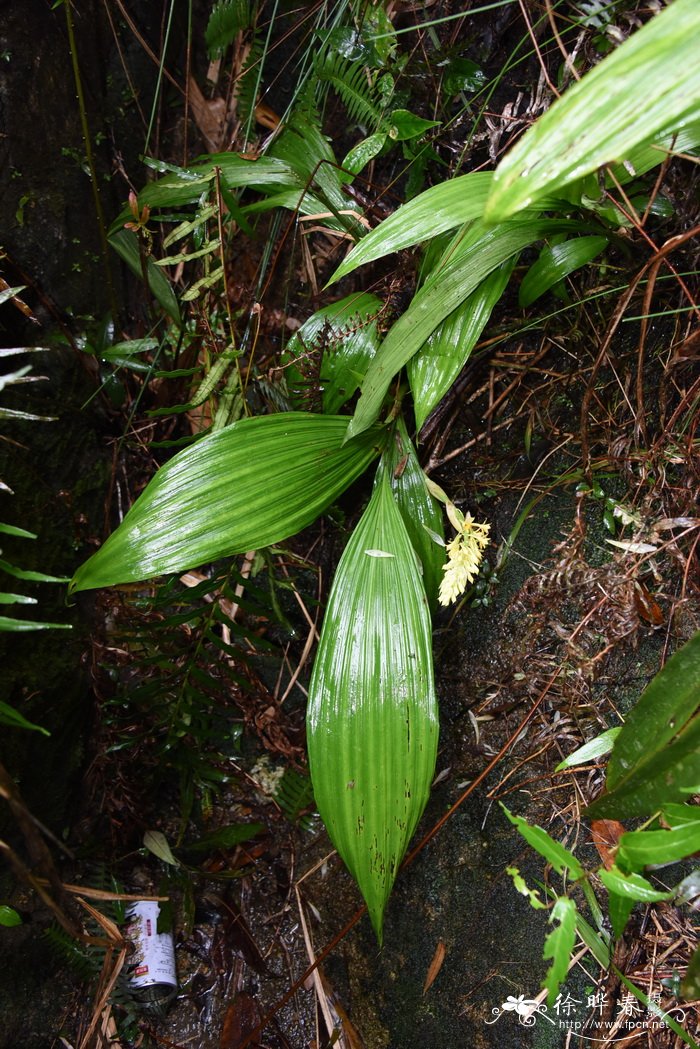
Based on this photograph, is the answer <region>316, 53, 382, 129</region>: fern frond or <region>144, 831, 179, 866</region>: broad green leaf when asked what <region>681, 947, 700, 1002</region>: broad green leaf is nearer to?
<region>144, 831, 179, 866</region>: broad green leaf

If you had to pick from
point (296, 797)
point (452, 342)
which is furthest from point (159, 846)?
point (452, 342)

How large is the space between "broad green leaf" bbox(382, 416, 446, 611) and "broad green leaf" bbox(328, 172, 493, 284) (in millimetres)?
308

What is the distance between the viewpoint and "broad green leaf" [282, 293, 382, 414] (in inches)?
48.0

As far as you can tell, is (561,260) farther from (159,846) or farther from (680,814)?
(159,846)

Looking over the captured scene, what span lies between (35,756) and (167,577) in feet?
1.34

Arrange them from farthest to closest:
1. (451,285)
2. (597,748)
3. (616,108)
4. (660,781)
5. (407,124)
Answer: (407,124), (451,285), (597,748), (660,781), (616,108)

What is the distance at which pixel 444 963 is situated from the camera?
3.79 feet

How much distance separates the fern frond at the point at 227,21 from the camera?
54.6 inches

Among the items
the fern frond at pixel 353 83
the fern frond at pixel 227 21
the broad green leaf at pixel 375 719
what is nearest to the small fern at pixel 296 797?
the broad green leaf at pixel 375 719

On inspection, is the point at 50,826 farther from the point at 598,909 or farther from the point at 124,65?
the point at 124,65

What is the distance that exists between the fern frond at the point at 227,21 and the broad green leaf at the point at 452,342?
862 mm

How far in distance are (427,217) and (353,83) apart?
1.73 ft

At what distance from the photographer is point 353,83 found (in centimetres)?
131

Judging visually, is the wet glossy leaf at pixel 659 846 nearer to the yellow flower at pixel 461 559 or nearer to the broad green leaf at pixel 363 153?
the yellow flower at pixel 461 559
